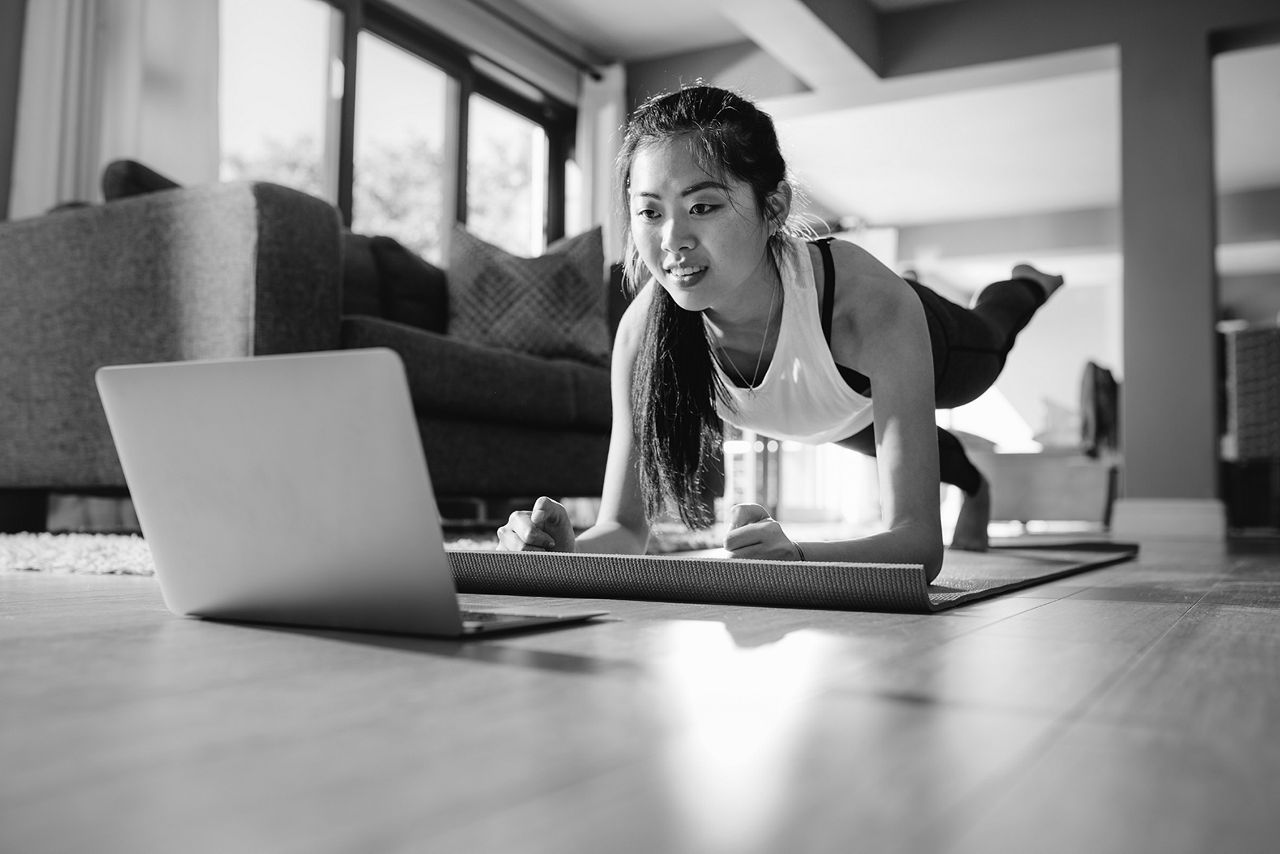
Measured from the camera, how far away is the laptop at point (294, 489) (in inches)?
28.3

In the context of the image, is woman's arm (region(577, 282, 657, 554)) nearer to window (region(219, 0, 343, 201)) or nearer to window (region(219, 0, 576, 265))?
window (region(219, 0, 576, 265))

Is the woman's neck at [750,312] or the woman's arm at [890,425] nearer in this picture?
the woman's arm at [890,425]

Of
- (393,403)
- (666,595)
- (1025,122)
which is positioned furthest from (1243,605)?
(1025,122)

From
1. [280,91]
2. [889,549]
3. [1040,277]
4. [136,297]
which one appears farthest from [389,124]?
[889,549]

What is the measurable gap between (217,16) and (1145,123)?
353cm

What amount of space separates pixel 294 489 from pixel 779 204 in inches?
33.2

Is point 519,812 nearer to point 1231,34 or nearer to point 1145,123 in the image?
point 1145,123

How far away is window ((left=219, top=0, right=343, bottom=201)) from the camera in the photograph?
4.50 metres

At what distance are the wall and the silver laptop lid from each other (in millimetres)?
2982

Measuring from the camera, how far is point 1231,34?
15.1 ft

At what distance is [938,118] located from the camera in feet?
21.7

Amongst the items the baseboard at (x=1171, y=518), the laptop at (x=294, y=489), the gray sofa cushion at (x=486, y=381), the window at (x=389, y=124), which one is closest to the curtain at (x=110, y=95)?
the window at (x=389, y=124)

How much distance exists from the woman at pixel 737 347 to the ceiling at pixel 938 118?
2.58 metres

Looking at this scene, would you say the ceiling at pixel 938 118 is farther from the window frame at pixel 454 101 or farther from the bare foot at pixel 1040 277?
the bare foot at pixel 1040 277
